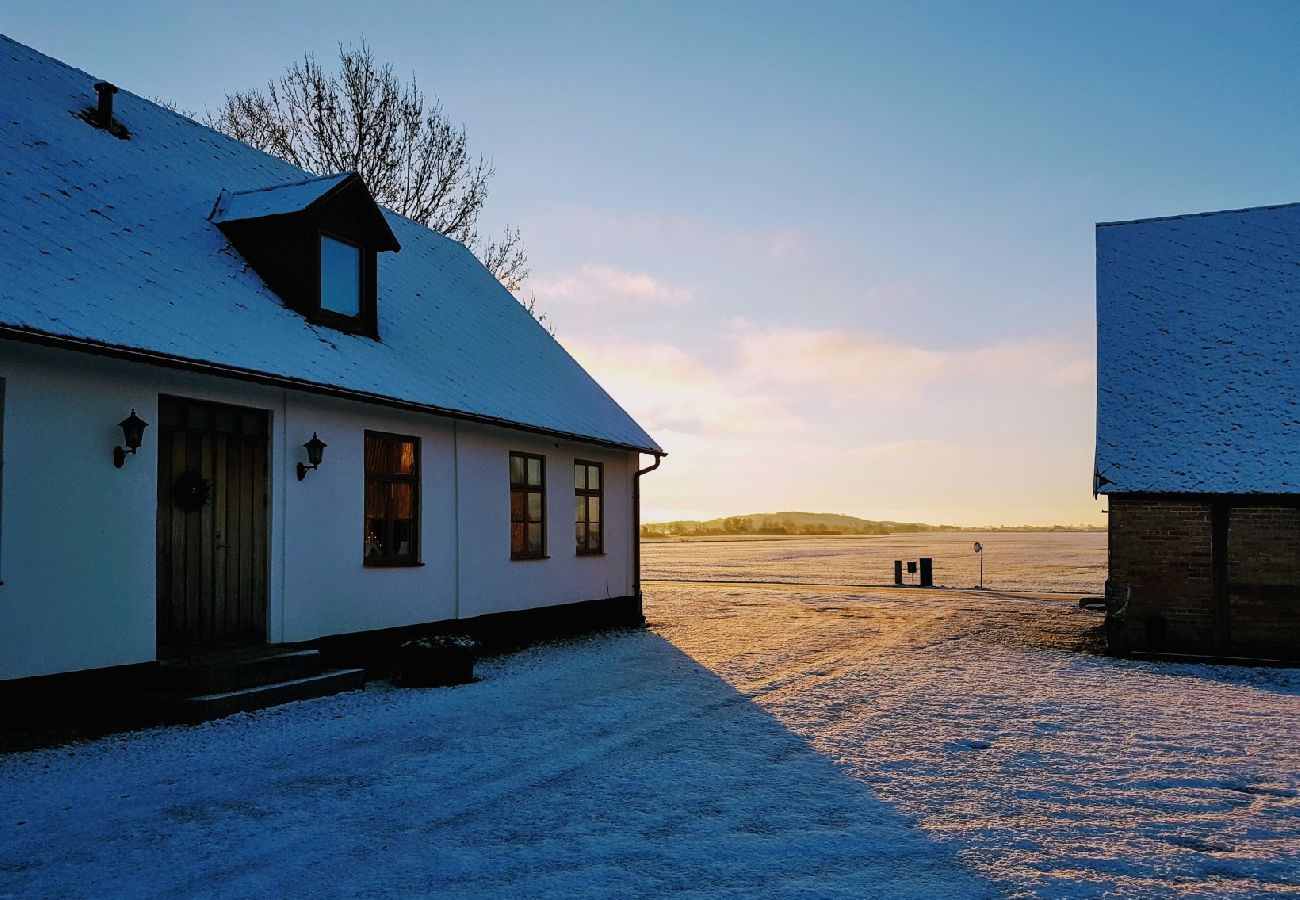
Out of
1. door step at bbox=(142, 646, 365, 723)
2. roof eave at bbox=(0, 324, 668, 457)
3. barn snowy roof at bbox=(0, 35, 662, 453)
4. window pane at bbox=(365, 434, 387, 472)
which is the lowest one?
door step at bbox=(142, 646, 365, 723)

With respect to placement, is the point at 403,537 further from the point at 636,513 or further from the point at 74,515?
the point at 636,513

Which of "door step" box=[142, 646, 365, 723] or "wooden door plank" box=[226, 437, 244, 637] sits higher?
"wooden door plank" box=[226, 437, 244, 637]

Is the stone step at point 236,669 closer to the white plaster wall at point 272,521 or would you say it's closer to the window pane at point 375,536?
the white plaster wall at point 272,521

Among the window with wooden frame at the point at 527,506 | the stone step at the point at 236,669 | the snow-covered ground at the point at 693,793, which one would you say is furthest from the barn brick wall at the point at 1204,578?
the stone step at the point at 236,669

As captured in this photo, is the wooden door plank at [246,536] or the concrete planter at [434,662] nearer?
the wooden door plank at [246,536]

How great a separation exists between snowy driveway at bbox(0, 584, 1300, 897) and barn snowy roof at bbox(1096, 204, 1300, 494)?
391 cm

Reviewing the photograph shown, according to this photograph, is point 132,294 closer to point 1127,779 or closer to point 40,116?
point 40,116

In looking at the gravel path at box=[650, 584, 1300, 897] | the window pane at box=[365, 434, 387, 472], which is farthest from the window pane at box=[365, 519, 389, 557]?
the gravel path at box=[650, 584, 1300, 897]

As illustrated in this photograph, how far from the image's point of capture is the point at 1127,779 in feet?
23.5

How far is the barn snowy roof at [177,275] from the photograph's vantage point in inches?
363

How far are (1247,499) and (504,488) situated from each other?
10.7m

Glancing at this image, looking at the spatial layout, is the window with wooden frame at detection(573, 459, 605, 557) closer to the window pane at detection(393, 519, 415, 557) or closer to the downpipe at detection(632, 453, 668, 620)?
the downpipe at detection(632, 453, 668, 620)

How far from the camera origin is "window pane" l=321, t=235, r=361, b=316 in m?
12.8

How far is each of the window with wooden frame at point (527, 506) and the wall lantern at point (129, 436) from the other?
666cm
